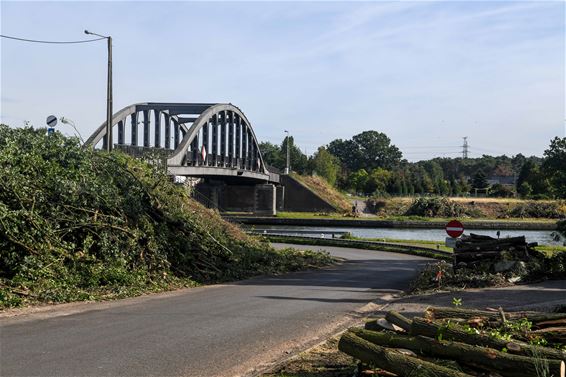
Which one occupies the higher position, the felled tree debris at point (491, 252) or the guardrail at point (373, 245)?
the felled tree debris at point (491, 252)

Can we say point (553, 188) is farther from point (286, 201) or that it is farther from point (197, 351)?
point (286, 201)

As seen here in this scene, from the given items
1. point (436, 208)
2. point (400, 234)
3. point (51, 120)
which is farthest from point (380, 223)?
point (51, 120)

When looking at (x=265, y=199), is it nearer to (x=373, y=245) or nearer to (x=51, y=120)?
(x=373, y=245)

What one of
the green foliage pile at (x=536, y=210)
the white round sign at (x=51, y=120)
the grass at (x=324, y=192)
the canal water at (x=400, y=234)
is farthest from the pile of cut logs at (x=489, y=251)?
the green foliage pile at (x=536, y=210)

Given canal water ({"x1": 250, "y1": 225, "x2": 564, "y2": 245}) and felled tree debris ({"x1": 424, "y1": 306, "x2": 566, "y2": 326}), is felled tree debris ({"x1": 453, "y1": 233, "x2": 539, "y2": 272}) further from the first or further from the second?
canal water ({"x1": 250, "y1": 225, "x2": 564, "y2": 245})

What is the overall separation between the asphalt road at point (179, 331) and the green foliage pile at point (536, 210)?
245 feet

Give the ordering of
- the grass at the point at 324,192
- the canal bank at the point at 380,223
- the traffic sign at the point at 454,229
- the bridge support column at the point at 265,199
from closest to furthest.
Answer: the traffic sign at the point at 454,229, the canal bank at the point at 380,223, the bridge support column at the point at 265,199, the grass at the point at 324,192

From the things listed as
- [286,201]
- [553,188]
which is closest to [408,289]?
[553,188]

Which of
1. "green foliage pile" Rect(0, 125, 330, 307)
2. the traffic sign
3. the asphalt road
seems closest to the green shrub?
the traffic sign

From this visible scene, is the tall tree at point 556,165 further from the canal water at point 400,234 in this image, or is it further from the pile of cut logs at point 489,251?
the canal water at point 400,234

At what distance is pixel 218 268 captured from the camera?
773 inches

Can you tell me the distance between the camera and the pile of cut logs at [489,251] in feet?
63.5

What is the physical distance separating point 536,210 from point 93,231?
79.8 metres

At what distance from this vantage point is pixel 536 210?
86438mm
